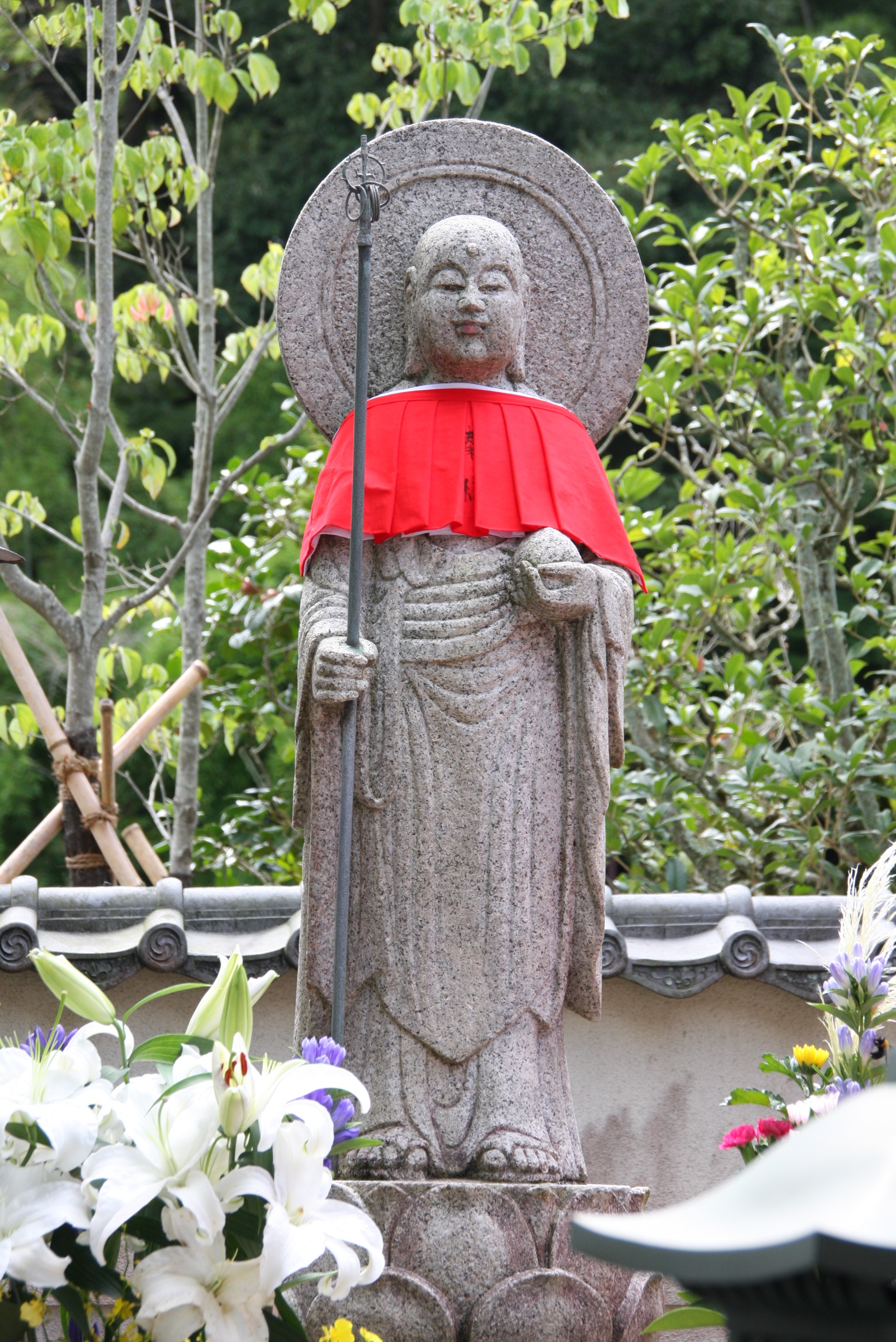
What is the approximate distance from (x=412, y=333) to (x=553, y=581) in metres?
0.70

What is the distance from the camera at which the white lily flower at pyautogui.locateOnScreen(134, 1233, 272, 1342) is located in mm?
1521

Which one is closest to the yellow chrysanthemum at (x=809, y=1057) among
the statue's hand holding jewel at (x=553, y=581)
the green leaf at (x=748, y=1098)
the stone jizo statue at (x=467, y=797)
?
the green leaf at (x=748, y=1098)

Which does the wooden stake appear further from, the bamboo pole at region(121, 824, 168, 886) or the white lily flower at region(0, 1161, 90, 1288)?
the white lily flower at region(0, 1161, 90, 1288)

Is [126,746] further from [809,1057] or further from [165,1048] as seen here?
[165,1048]

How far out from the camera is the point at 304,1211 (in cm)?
158

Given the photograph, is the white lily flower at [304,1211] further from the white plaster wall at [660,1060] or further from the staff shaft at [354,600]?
the white plaster wall at [660,1060]

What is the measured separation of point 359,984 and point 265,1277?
1.66 meters

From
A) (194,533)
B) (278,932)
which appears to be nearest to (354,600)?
(278,932)

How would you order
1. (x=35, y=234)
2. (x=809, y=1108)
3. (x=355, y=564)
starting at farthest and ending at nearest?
1. (x=35, y=234)
2. (x=355, y=564)
3. (x=809, y=1108)

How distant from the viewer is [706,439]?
32.4 ft

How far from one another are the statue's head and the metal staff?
0.30 meters

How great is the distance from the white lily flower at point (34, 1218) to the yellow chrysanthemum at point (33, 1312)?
0.07ft

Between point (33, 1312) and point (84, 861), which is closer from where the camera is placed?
point (33, 1312)

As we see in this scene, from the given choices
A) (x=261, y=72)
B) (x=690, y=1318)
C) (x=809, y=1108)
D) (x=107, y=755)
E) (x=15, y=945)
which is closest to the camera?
(x=690, y=1318)
